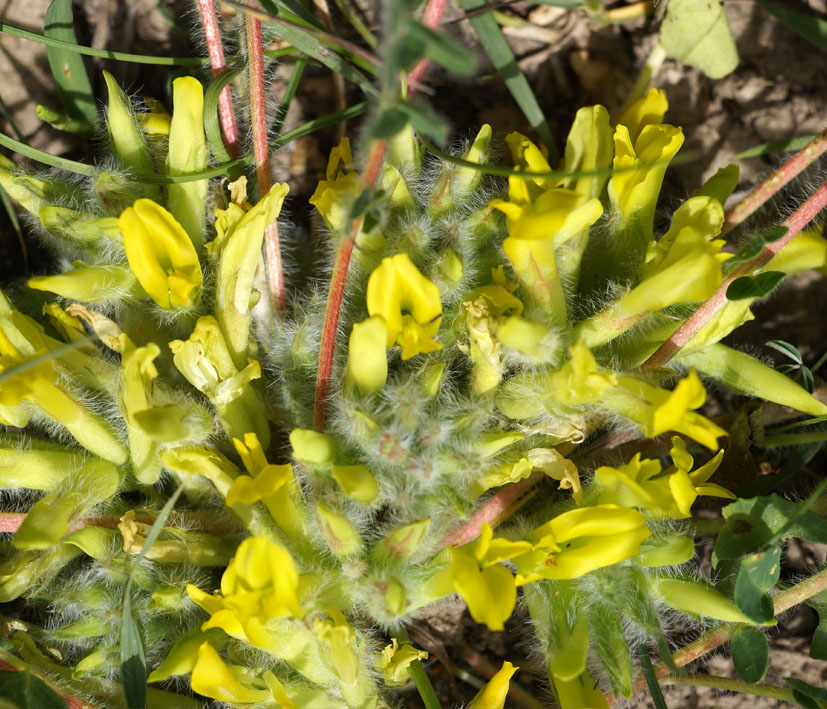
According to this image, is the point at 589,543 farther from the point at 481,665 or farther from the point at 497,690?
the point at 481,665

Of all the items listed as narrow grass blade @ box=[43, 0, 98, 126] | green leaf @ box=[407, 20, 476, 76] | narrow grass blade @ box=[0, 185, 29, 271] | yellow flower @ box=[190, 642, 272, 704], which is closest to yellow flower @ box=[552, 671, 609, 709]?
yellow flower @ box=[190, 642, 272, 704]

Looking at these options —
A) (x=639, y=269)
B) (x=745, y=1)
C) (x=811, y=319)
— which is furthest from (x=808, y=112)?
(x=639, y=269)

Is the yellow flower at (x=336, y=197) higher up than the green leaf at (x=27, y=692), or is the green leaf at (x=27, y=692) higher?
the yellow flower at (x=336, y=197)

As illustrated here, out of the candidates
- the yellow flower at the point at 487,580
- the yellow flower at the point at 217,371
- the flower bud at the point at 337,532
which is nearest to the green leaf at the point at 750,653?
the yellow flower at the point at 487,580

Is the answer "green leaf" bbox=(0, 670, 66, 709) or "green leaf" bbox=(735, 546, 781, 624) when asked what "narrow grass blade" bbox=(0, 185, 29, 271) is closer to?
"green leaf" bbox=(0, 670, 66, 709)

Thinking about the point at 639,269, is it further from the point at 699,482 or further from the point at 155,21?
the point at 155,21

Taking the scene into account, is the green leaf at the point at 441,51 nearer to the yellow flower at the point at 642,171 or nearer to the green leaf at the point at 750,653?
the yellow flower at the point at 642,171
